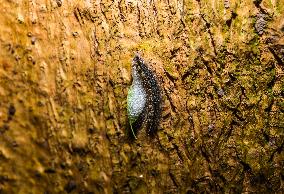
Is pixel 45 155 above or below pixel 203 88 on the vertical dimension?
below

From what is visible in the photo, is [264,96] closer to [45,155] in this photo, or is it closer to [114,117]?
[114,117]

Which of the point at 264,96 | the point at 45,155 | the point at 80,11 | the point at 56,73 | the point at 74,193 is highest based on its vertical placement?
the point at 80,11

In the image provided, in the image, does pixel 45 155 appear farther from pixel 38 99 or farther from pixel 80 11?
pixel 80 11

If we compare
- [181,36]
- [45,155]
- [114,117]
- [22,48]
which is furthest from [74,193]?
[181,36]
